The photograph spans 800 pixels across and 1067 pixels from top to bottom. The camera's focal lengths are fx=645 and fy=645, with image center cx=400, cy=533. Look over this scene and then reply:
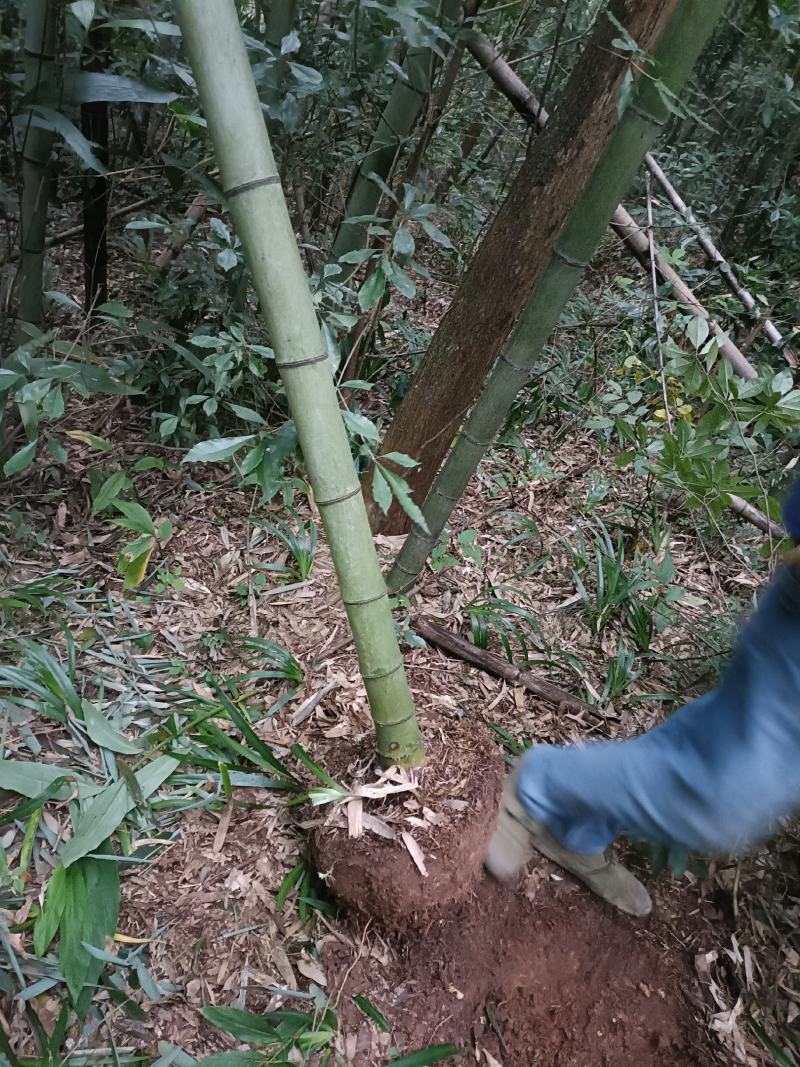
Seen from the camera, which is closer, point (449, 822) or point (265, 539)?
point (449, 822)

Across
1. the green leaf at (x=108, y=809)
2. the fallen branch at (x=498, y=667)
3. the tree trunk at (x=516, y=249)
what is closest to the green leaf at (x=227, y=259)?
the tree trunk at (x=516, y=249)

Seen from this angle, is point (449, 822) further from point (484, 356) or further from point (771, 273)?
point (771, 273)

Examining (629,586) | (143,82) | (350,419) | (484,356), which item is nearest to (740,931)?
(629,586)

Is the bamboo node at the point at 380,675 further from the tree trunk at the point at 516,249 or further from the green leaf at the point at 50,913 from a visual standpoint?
the tree trunk at the point at 516,249

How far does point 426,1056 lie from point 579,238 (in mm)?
1706

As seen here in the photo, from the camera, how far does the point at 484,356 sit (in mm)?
2084

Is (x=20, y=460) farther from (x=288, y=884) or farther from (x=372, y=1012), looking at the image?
(x=372, y=1012)

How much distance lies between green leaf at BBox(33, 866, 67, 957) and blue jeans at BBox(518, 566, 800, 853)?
1019mm

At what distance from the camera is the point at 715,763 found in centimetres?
102

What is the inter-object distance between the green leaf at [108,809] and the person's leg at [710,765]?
35.3 inches

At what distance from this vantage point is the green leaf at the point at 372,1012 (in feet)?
4.24

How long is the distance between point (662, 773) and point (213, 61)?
123 centimetres

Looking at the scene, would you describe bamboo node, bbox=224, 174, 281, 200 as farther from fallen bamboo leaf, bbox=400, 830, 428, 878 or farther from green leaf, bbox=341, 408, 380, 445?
fallen bamboo leaf, bbox=400, 830, 428, 878

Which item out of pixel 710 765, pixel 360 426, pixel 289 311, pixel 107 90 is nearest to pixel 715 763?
pixel 710 765
